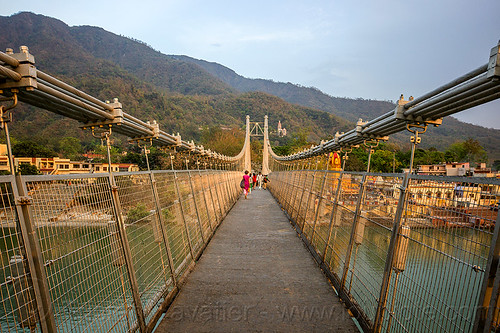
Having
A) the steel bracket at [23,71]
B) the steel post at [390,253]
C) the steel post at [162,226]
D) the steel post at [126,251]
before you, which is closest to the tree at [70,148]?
the steel post at [162,226]

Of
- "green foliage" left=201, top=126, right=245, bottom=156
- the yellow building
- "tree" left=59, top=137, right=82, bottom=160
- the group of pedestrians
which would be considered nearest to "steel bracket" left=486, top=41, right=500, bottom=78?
the yellow building

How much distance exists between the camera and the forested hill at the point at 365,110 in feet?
233

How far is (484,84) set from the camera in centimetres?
222

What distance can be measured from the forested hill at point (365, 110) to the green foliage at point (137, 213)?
34617 millimetres

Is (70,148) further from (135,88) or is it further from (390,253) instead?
(135,88)

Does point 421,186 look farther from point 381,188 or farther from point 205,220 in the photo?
point 205,220

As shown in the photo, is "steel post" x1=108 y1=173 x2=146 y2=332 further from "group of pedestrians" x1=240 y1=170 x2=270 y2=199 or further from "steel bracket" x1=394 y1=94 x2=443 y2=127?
"group of pedestrians" x1=240 y1=170 x2=270 y2=199

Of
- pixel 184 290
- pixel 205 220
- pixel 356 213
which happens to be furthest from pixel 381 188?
pixel 205 220

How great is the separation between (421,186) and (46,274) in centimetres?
243

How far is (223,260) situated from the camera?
5.09 m

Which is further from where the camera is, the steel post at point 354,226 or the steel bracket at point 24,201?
the steel post at point 354,226

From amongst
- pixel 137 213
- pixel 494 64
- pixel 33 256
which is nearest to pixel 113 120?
pixel 137 213

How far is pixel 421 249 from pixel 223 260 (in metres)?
3.34

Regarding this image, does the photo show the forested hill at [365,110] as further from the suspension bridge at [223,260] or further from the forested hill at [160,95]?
the suspension bridge at [223,260]
